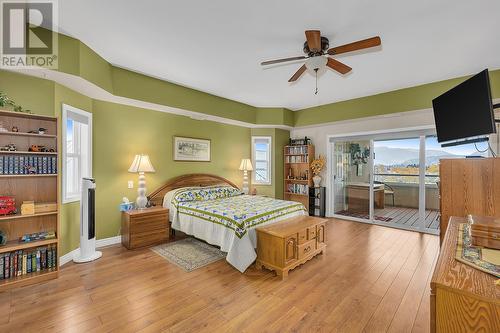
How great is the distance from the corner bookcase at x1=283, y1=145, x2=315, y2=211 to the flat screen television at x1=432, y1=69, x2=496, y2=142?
3442mm

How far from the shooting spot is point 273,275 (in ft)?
9.12

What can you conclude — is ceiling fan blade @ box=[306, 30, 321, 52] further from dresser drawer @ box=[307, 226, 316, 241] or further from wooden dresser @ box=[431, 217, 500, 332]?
dresser drawer @ box=[307, 226, 316, 241]

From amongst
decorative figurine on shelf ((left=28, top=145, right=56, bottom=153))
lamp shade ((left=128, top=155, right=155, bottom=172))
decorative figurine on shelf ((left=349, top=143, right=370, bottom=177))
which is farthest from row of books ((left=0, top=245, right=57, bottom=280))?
decorative figurine on shelf ((left=349, top=143, right=370, bottom=177))

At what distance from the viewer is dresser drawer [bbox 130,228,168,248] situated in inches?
140

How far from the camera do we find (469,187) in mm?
2160

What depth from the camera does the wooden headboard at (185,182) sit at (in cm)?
427

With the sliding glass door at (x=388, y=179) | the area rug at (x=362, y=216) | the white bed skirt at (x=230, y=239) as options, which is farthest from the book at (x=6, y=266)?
the area rug at (x=362, y=216)

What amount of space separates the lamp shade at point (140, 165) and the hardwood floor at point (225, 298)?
→ 1.38m

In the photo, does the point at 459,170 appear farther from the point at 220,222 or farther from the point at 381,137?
the point at 381,137

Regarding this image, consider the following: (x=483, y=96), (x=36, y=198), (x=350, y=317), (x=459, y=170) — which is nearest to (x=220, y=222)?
(x=350, y=317)

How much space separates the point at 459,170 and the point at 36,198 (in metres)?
4.82

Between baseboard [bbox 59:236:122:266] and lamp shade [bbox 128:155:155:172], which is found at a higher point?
lamp shade [bbox 128:155:155:172]

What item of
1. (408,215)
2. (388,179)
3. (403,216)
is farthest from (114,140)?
(408,215)

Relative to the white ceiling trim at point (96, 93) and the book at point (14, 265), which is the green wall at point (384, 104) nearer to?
the white ceiling trim at point (96, 93)
